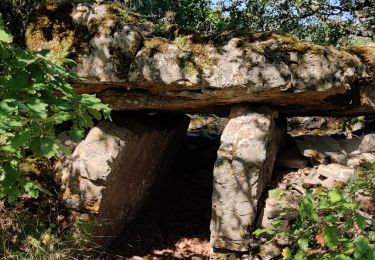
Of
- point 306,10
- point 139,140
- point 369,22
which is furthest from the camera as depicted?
point 306,10

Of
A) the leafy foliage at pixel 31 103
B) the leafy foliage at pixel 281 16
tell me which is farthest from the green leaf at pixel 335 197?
the leafy foliage at pixel 281 16

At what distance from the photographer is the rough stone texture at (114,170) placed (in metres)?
5.74

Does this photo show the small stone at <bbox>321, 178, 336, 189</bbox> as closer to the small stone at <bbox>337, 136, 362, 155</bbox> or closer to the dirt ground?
the small stone at <bbox>337, 136, 362, 155</bbox>

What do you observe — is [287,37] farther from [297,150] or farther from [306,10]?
[306,10]

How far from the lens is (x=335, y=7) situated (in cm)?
1128

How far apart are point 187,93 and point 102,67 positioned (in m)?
1.07

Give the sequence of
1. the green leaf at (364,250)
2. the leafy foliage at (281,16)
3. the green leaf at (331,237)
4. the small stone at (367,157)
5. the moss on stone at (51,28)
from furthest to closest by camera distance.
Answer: the leafy foliage at (281,16) → the small stone at (367,157) → the moss on stone at (51,28) → the green leaf at (331,237) → the green leaf at (364,250)

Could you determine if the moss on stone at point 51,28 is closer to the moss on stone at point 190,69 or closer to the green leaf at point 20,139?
the moss on stone at point 190,69

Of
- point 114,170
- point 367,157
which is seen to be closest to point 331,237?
point 114,170

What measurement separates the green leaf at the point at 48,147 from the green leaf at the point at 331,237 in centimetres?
201

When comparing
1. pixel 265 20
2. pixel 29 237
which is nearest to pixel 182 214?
pixel 29 237

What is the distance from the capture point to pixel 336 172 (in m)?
5.98

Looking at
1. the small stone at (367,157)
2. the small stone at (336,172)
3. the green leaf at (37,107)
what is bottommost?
the small stone at (336,172)

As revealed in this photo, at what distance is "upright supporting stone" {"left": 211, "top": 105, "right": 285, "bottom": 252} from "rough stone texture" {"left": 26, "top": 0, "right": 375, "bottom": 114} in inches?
20.7
